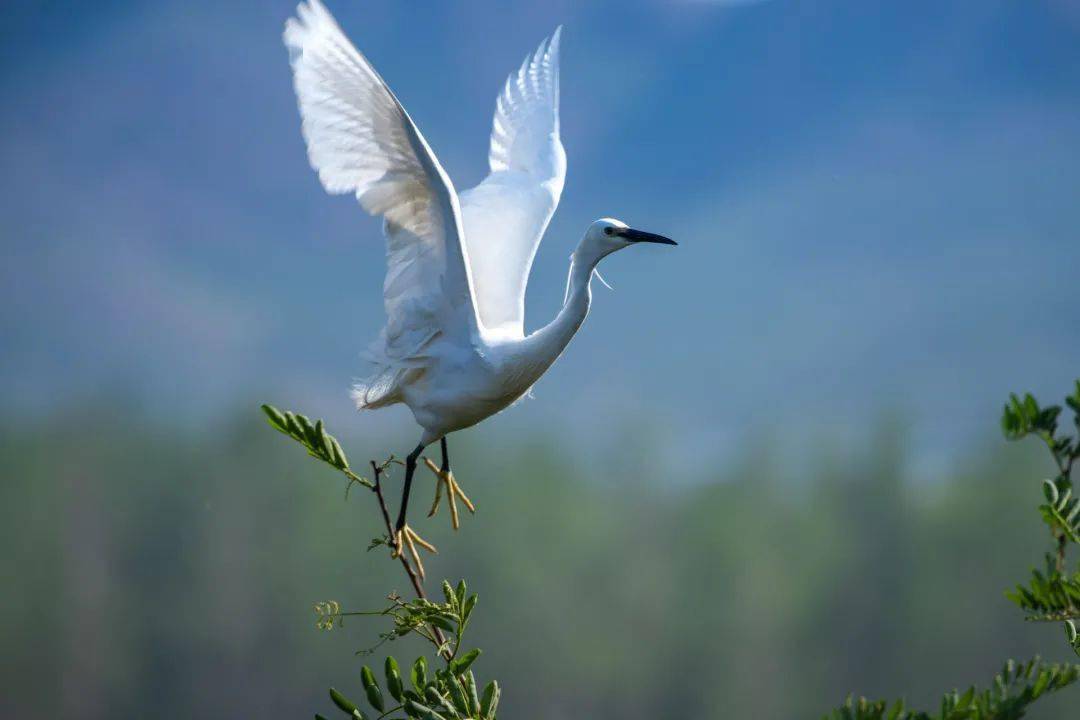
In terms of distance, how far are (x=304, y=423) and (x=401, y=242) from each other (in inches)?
15.3

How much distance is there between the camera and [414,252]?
1.12 meters

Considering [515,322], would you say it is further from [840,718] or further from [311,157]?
[840,718]

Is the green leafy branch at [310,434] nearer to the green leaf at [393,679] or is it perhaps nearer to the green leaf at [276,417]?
the green leaf at [276,417]

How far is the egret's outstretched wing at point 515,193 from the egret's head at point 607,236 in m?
0.21

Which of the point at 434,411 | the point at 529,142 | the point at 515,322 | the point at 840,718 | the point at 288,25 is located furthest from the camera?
the point at 529,142

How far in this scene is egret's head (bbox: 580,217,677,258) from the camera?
108cm

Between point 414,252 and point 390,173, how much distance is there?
10 cm

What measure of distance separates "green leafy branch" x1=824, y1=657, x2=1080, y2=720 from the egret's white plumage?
0.55m

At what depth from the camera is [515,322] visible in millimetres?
1302

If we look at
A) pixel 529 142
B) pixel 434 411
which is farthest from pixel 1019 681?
pixel 529 142

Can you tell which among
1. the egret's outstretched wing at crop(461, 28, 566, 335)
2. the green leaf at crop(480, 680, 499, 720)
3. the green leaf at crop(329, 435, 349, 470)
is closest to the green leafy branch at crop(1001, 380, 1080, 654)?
the green leaf at crop(480, 680, 499, 720)

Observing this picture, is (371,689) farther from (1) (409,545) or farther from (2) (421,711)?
(1) (409,545)

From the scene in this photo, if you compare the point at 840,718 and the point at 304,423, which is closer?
the point at 840,718

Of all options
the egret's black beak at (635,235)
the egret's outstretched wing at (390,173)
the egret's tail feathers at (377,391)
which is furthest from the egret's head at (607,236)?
the egret's tail feathers at (377,391)
